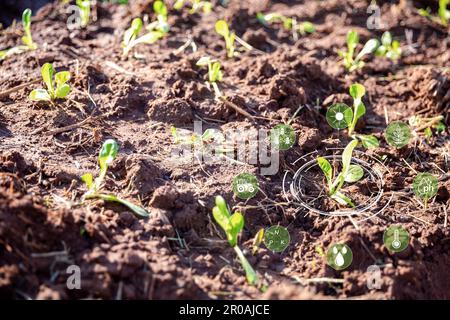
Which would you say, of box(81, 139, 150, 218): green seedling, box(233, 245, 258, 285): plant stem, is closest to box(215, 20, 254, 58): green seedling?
box(81, 139, 150, 218): green seedling

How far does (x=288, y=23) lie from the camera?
377cm

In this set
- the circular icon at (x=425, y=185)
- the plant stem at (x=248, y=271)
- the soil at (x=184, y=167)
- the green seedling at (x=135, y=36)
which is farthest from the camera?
the green seedling at (x=135, y=36)

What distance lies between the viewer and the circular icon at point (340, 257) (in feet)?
6.71


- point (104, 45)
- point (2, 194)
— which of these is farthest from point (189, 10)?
point (2, 194)

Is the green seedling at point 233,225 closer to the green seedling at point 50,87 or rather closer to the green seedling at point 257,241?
the green seedling at point 257,241

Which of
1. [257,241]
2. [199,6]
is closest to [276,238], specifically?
[257,241]

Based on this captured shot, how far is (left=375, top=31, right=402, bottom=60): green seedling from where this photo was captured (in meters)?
3.51

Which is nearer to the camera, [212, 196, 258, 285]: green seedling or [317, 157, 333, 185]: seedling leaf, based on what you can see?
[212, 196, 258, 285]: green seedling

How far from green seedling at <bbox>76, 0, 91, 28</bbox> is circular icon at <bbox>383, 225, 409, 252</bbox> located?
2.31 meters

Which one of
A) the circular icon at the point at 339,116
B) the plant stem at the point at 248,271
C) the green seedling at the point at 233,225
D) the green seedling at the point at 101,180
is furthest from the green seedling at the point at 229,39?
the plant stem at the point at 248,271

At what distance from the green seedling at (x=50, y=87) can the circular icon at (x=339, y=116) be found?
1322mm

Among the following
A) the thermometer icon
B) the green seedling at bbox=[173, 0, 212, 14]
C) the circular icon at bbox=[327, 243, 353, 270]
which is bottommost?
the circular icon at bbox=[327, 243, 353, 270]
